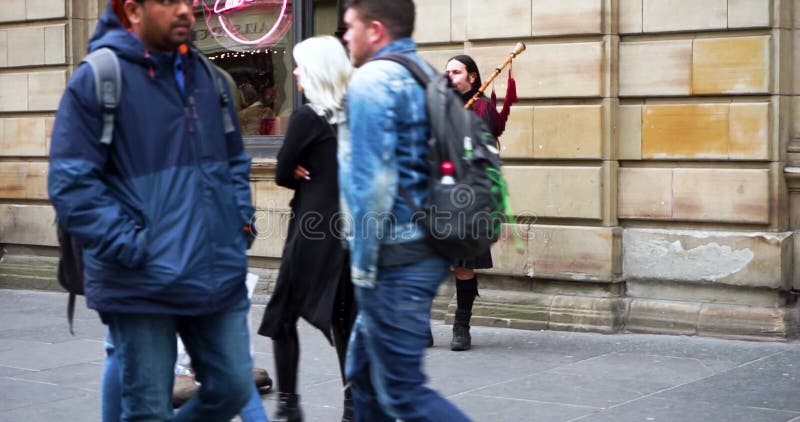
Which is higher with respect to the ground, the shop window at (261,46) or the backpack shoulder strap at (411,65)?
the shop window at (261,46)

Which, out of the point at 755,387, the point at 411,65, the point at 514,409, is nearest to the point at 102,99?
the point at 411,65

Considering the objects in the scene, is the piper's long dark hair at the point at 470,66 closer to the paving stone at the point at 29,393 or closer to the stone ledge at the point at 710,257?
the stone ledge at the point at 710,257

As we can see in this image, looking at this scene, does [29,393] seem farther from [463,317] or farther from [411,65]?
[411,65]

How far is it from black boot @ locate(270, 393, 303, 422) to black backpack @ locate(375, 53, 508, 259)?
1.78 m

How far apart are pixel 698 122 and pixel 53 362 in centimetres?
457

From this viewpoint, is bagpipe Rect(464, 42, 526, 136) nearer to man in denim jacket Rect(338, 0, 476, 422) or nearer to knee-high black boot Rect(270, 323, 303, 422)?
knee-high black boot Rect(270, 323, 303, 422)

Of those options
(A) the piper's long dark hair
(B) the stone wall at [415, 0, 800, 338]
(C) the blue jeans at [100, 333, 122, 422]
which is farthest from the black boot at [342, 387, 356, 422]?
(B) the stone wall at [415, 0, 800, 338]

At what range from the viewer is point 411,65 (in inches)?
156

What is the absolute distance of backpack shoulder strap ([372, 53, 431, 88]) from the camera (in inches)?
155

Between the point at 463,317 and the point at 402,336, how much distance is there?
398cm

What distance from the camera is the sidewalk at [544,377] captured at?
6.00 meters

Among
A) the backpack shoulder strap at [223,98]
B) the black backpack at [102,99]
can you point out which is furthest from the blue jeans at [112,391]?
the backpack shoulder strap at [223,98]

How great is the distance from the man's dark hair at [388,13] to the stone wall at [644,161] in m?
4.48

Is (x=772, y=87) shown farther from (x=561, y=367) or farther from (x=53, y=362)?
(x=53, y=362)
